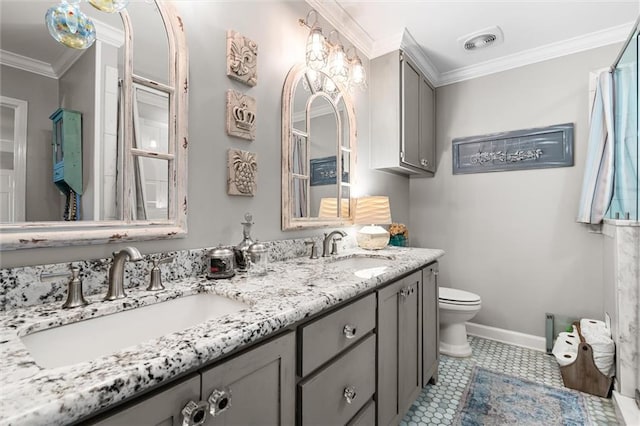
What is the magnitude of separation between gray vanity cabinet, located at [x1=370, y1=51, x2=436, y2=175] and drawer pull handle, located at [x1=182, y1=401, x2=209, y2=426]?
6.90 ft

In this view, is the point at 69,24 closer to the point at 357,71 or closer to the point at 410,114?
the point at 357,71

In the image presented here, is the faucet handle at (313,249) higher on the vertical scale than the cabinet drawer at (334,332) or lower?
higher

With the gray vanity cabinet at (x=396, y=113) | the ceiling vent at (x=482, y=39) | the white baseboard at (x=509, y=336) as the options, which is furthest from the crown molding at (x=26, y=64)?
the white baseboard at (x=509, y=336)

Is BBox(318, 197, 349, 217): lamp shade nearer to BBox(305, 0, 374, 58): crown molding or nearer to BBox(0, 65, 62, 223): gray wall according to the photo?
BBox(305, 0, 374, 58): crown molding

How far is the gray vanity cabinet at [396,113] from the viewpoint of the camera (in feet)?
7.76

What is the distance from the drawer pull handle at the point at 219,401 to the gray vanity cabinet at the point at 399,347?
29.8 inches

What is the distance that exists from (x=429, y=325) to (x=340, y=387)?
3.29 feet

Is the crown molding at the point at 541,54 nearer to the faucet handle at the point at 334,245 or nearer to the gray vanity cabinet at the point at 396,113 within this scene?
the gray vanity cabinet at the point at 396,113

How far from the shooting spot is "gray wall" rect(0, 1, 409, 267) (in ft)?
3.96

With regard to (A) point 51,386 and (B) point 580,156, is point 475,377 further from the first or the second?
(A) point 51,386

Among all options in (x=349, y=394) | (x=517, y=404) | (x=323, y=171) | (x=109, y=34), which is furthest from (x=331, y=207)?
(x=517, y=404)

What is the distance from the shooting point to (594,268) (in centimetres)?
231

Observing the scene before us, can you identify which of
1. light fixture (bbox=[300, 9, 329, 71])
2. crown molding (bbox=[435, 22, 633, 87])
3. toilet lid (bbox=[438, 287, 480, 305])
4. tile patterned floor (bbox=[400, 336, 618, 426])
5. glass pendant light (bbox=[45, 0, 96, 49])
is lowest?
tile patterned floor (bbox=[400, 336, 618, 426])

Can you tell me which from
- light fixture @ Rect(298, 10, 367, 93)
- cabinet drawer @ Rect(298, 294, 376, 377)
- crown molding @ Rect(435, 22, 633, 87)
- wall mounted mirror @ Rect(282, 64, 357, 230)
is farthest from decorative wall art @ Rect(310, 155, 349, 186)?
crown molding @ Rect(435, 22, 633, 87)
